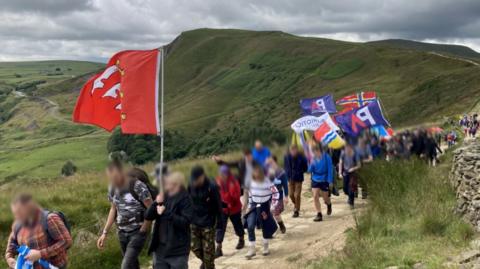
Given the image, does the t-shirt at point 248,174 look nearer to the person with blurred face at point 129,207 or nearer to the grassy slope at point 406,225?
the grassy slope at point 406,225

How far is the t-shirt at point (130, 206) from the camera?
5.94 meters

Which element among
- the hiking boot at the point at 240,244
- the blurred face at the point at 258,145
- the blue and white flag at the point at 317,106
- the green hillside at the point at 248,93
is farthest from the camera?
the green hillside at the point at 248,93

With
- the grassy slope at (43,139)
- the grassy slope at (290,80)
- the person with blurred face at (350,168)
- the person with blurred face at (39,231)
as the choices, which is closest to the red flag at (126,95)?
the person with blurred face at (39,231)

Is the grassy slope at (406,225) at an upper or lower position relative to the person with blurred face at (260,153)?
lower

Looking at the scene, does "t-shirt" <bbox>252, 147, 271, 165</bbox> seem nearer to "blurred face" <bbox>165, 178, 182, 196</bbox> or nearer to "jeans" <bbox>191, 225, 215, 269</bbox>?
"jeans" <bbox>191, 225, 215, 269</bbox>

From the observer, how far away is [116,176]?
5.90 metres

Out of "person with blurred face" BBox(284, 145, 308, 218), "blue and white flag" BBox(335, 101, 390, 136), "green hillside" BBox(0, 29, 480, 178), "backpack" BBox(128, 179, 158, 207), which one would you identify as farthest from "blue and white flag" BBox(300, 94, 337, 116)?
"green hillside" BBox(0, 29, 480, 178)

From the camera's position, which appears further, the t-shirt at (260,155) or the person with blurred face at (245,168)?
the t-shirt at (260,155)

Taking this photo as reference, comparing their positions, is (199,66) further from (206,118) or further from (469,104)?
(469,104)

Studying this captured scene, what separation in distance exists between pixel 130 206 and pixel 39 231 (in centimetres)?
128

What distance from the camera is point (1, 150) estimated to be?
124 m

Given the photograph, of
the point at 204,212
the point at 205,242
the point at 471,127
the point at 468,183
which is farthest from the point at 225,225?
the point at 471,127

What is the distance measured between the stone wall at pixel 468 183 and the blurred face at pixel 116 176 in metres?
4.73

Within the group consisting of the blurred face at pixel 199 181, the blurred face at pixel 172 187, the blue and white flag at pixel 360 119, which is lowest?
the blurred face at pixel 199 181
